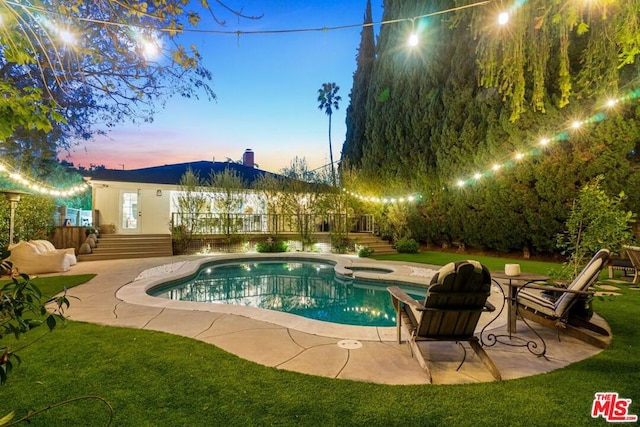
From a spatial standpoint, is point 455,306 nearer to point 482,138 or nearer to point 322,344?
point 322,344

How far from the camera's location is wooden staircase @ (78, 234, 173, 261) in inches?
464

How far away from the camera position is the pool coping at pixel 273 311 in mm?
4203

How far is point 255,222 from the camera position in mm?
15688

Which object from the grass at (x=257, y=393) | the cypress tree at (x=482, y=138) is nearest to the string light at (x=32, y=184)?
the grass at (x=257, y=393)

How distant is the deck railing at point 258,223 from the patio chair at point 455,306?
1142 cm

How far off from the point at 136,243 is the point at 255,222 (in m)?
5.08

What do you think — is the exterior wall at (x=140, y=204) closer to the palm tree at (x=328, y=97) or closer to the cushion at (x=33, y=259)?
the cushion at (x=33, y=259)

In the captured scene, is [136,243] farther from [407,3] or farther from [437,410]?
[407,3]

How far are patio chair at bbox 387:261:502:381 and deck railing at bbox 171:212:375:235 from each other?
1142 centimetres

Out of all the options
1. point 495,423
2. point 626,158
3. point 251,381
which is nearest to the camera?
point 495,423

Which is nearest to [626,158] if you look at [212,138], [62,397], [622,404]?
[622,404]

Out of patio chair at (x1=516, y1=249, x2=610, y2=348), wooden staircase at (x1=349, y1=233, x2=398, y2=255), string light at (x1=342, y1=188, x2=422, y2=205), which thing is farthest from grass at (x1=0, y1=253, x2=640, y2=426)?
string light at (x1=342, y1=188, x2=422, y2=205)

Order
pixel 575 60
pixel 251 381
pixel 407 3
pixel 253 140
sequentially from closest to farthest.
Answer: pixel 251 381 → pixel 575 60 → pixel 407 3 → pixel 253 140

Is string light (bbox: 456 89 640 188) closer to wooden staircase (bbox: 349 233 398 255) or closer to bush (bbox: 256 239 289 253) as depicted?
wooden staircase (bbox: 349 233 398 255)
